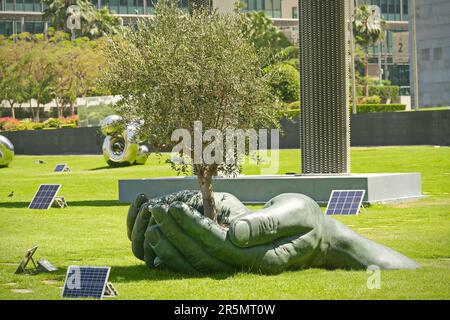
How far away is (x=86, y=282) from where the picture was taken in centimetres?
1505

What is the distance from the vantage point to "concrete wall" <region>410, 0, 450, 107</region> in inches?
2849

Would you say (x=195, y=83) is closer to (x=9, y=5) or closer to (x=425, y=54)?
(x=425, y=54)

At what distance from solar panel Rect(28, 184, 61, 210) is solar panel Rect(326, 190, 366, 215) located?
9566 mm

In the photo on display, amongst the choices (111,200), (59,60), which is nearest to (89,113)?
(59,60)

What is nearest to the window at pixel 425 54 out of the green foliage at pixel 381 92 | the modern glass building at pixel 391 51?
the green foliage at pixel 381 92

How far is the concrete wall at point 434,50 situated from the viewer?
237ft

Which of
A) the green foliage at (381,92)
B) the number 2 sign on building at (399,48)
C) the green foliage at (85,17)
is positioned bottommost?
the green foliage at (381,92)

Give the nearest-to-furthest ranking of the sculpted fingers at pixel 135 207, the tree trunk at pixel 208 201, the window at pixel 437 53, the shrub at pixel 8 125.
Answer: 1. the tree trunk at pixel 208 201
2. the sculpted fingers at pixel 135 207
3. the window at pixel 437 53
4. the shrub at pixel 8 125

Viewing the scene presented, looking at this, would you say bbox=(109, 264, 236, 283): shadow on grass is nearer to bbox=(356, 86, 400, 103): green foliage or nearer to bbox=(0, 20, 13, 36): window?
bbox=(356, 86, 400, 103): green foliage

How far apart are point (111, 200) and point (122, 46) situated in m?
16.5

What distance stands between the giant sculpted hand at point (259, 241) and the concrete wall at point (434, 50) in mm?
57181

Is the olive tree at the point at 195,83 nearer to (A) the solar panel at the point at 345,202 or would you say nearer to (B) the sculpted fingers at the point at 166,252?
(B) the sculpted fingers at the point at 166,252

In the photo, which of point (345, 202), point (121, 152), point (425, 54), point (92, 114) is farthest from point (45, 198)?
point (425, 54)
